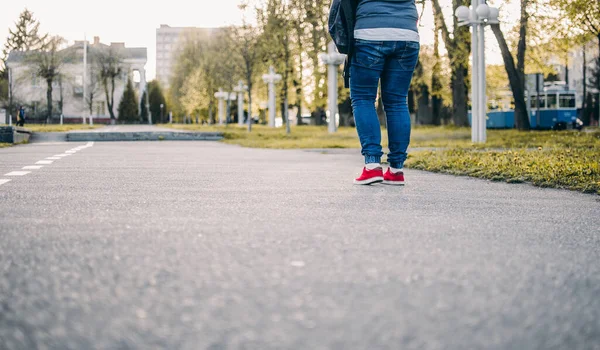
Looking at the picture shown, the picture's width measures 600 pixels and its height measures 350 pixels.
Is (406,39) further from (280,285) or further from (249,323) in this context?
(249,323)

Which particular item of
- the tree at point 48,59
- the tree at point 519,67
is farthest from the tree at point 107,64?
the tree at point 519,67

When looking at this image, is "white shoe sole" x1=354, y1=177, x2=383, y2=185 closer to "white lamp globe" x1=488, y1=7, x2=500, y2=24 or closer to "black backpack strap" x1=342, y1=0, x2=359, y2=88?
"black backpack strap" x1=342, y1=0, x2=359, y2=88

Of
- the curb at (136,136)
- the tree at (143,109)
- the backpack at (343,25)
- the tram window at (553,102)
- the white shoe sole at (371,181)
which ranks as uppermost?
the tree at (143,109)

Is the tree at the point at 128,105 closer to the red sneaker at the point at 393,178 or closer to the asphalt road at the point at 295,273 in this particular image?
the red sneaker at the point at 393,178

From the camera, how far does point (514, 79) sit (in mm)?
32469

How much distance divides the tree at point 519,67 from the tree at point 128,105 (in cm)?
8069

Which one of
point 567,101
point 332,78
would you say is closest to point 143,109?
point 567,101

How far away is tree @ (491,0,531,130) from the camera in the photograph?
31.1 meters

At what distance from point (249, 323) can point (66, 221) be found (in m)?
2.45

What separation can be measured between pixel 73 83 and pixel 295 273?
9317cm

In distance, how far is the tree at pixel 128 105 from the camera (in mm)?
110500

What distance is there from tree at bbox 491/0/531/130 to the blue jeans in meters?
22.4

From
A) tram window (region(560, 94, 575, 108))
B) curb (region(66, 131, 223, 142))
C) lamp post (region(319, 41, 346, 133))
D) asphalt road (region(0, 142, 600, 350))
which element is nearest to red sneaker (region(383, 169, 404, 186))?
asphalt road (region(0, 142, 600, 350))

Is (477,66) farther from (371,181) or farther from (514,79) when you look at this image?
(371,181)
